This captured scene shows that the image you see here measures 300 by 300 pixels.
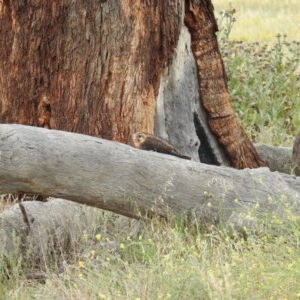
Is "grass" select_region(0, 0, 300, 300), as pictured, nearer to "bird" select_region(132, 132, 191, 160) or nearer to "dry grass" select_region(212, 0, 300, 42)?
"bird" select_region(132, 132, 191, 160)

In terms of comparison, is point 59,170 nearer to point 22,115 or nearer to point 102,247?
point 102,247

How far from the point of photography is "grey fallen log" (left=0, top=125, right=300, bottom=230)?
5.23m

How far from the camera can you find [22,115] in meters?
6.80

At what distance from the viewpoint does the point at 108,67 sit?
6484 millimetres

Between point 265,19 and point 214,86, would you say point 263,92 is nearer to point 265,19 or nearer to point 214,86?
point 214,86

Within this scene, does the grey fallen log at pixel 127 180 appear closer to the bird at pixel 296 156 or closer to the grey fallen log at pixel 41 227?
the grey fallen log at pixel 41 227

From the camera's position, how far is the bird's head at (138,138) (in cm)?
621

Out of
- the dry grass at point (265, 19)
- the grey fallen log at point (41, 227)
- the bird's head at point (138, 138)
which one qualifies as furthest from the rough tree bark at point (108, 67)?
the dry grass at point (265, 19)

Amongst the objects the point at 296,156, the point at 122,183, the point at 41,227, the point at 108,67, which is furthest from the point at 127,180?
the point at 296,156

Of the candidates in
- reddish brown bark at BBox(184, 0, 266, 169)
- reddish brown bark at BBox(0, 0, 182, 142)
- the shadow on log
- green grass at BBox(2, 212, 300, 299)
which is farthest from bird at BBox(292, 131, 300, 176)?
green grass at BBox(2, 212, 300, 299)

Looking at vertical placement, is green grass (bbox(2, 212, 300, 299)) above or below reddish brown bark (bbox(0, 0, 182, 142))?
below

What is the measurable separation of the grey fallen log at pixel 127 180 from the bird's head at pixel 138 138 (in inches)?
25.3

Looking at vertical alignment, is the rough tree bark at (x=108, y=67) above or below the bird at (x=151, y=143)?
above

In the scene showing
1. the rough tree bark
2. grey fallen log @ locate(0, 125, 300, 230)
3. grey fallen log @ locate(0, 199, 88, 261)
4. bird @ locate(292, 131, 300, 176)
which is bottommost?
grey fallen log @ locate(0, 199, 88, 261)
